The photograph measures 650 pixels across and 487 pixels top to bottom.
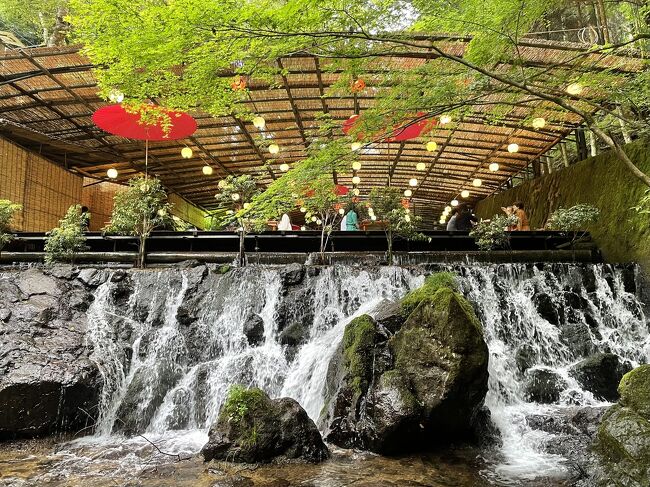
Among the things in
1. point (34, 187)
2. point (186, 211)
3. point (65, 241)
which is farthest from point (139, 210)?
point (186, 211)

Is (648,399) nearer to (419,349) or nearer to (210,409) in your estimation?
(419,349)

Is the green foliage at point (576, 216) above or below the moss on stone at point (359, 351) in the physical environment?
above

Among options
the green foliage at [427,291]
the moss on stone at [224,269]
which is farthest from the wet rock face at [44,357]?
the green foliage at [427,291]

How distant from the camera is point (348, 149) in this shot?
534 cm

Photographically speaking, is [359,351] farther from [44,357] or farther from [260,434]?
[44,357]

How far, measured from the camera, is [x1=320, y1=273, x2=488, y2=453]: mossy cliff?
560cm

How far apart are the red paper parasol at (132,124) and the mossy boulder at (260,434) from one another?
624cm

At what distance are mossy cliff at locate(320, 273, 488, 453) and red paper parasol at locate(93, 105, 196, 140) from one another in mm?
6395

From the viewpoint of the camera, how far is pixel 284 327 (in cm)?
900

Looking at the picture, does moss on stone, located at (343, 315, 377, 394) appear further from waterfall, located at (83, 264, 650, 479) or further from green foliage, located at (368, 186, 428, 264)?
green foliage, located at (368, 186, 428, 264)

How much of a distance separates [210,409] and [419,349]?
153 inches

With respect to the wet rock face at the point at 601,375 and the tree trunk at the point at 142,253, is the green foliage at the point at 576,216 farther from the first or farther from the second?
the tree trunk at the point at 142,253

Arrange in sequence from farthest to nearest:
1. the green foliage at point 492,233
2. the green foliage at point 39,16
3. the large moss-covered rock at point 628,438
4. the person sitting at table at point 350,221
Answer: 1. the green foliage at point 39,16
2. the person sitting at table at point 350,221
3. the green foliage at point 492,233
4. the large moss-covered rock at point 628,438

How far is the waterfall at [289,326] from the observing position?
7.40 meters
